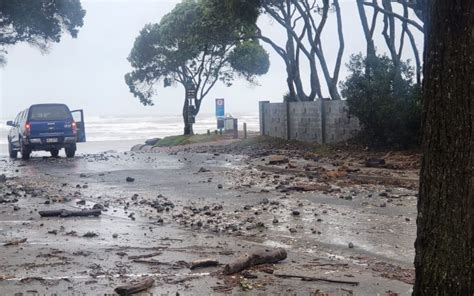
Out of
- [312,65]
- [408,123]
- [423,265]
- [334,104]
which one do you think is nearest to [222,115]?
[312,65]

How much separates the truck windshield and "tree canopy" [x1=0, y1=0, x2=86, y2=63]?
12.8 feet

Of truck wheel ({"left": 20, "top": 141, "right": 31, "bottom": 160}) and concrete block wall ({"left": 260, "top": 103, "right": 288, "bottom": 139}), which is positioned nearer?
truck wheel ({"left": 20, "top": 141, "right": 31, "bottom": 160})

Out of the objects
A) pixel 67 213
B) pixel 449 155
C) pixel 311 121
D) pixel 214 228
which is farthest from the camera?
pixel 311 121

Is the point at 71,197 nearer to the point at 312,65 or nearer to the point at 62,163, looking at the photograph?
the point at 62,163

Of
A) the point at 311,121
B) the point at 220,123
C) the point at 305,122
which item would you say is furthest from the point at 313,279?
the point at 220,123

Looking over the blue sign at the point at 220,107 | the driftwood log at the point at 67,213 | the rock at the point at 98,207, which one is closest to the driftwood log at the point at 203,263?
the driftwood log at the point at 67,213

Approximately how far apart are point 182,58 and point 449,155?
3657 cm

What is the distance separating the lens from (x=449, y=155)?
3494 mm

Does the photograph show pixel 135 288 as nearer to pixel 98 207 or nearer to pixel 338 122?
pixel 98 207

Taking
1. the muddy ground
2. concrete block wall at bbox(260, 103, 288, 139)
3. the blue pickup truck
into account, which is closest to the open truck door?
the blue pickup truck

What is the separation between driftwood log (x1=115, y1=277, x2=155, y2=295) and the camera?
215 inches

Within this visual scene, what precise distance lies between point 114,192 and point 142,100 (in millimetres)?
34194

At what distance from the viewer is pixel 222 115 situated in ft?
132

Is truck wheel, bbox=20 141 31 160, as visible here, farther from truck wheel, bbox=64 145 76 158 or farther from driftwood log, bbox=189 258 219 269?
driftwood log, bbox=189 258 219 269
